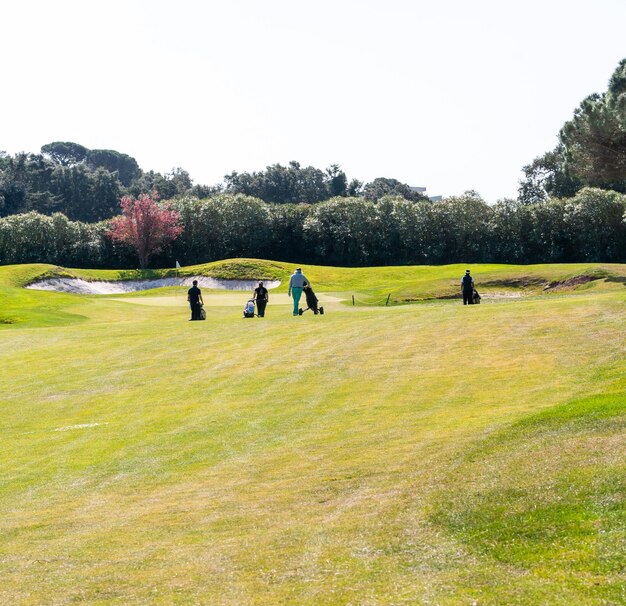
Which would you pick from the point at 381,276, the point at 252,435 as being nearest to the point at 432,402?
the point at 252,435

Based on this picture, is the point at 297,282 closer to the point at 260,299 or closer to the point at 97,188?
the point at 260,299

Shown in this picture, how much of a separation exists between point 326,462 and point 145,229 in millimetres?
89767

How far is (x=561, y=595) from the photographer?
8625 millimetres

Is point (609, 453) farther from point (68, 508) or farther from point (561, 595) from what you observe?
point (68, 508)

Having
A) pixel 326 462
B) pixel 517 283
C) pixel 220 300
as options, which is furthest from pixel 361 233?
pixel 326 462

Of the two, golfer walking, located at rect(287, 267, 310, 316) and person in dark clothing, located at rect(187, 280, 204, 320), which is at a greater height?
golfer walking, located at rect(287, 267, 310, 316)

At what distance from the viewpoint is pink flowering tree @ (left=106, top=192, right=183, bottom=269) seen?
10412 centimetres

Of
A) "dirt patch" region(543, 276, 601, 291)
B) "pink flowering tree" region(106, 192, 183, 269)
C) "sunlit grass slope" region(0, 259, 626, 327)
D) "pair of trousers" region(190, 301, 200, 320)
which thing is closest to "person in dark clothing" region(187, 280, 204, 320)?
"pair of trousers" region(190, 301, 200, 320)

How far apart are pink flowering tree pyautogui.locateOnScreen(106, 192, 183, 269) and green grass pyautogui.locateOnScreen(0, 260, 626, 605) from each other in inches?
2695

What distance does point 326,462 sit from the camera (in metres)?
16.8

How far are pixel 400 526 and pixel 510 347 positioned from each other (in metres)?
16.5

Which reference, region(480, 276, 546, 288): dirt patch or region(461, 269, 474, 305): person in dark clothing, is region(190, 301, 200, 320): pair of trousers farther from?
region(480, 276, 546, 288): dirt patch

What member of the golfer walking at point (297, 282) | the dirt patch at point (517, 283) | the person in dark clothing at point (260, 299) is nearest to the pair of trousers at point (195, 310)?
the person in dark clothing at point (260, 299)

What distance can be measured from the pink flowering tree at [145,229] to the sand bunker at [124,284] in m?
12.5
